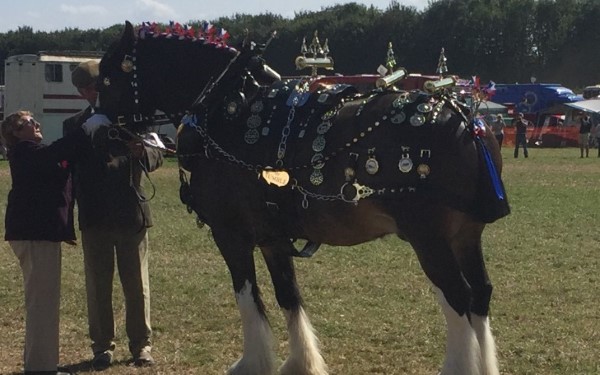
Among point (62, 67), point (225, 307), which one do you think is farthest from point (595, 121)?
point (225, 307)

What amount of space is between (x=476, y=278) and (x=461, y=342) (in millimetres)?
647

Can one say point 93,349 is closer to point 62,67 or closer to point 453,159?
point 453,159

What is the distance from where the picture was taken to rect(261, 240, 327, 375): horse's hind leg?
21.0 feet

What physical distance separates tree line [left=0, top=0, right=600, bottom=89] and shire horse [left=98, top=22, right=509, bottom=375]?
67589mm

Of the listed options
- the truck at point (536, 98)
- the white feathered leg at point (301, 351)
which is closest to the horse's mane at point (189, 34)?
the white feathered leg at point (301, 351)

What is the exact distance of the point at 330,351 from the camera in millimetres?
7184

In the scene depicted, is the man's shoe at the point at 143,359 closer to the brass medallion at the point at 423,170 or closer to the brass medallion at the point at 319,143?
the brass medallion at the point at 319,143

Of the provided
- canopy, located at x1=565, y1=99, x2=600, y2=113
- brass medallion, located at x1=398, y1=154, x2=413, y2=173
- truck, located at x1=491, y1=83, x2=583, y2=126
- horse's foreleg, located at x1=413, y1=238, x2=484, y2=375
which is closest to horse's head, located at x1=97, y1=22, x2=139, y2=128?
brass medallion, located at x1=398, y1=154, x2=413, y2=173

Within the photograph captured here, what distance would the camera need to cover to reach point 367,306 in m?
8.74

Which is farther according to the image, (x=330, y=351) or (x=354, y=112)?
(x=330, y=351)

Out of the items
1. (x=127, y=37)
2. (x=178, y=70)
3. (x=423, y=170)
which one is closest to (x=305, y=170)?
(x=423, y=170)

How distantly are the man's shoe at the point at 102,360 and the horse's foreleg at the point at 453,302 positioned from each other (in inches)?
111

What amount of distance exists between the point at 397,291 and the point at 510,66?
230 ft

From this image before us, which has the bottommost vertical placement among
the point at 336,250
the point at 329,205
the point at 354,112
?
the point at 336,250
